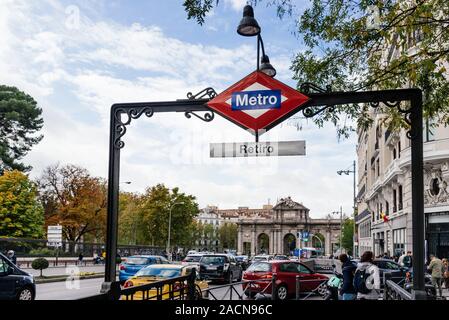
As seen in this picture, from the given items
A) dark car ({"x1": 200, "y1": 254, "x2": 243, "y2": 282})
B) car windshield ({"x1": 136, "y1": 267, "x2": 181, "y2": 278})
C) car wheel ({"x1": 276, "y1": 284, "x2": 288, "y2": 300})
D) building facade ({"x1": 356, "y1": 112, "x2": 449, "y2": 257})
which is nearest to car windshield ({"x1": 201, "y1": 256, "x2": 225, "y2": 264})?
dark car ({"x1": 200, "y1": 254, "x2": 243, "y2": 282})

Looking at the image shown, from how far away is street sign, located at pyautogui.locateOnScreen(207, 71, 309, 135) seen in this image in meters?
5.75

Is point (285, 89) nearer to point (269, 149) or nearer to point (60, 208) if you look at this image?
point (269, 149)

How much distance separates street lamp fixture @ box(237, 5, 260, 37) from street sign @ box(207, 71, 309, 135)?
1426mm

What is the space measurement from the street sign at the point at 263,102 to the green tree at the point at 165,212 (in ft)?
220

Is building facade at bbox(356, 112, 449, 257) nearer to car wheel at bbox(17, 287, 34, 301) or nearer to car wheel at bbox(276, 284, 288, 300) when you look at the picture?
car wheel at bbox(276, 284, 288, 300)

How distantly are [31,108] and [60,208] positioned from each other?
44.1ft

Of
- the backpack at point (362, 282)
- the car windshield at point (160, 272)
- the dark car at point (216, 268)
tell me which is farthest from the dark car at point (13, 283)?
the dark car at point (216, 268)

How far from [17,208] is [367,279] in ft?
160

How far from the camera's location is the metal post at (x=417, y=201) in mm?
5426

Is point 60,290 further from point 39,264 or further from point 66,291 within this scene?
point 39,264

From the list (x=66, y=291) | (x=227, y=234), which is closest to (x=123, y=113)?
(x=66, y=291)

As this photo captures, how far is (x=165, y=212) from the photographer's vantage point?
7394cm

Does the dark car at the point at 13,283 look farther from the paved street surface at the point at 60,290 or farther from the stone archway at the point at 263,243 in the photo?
the stone archway at the point at 263,243
